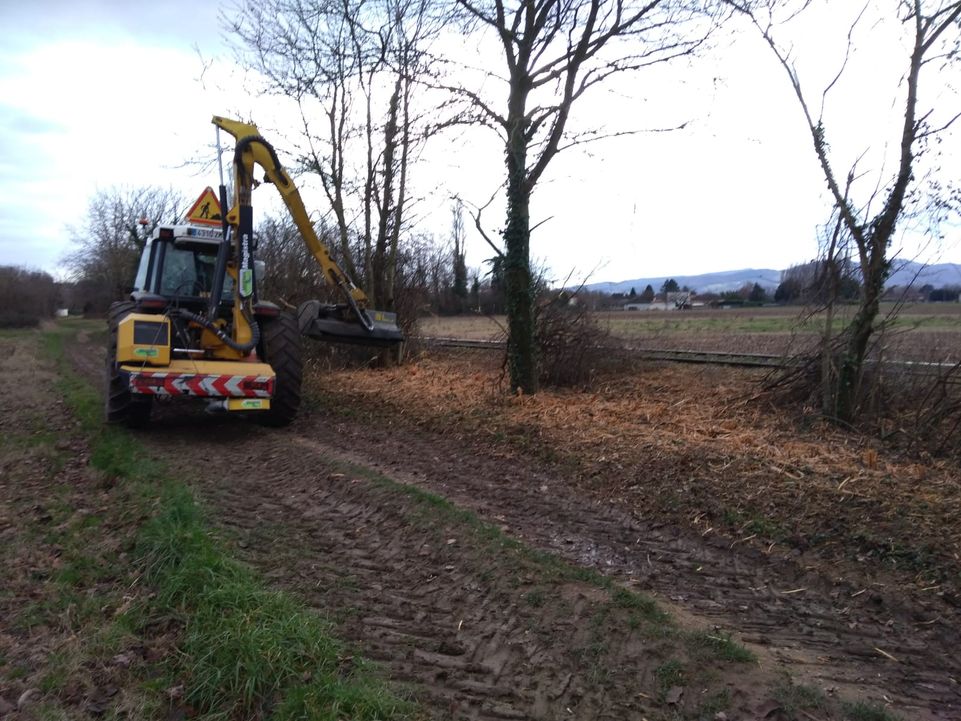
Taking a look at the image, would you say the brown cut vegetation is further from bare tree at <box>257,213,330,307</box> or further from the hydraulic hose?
bare tree at <box>257,213,330,307</box>

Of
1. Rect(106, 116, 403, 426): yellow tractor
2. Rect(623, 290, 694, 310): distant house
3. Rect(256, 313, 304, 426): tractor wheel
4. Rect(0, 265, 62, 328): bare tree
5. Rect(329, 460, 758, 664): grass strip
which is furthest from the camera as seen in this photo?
Rect(0, 265, 62, 328): bare tree

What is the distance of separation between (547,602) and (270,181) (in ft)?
24.3

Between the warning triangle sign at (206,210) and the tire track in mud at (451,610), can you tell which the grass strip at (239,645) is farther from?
the warning triangle sign at (206,210)

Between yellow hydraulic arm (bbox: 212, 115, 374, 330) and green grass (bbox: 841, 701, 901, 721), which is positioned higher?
yellow hydraulic arm (bbox: 212, 115, 374, 330)

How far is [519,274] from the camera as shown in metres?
10.9

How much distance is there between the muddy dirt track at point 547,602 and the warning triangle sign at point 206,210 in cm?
460

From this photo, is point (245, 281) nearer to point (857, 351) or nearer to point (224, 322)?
point (224, 322)

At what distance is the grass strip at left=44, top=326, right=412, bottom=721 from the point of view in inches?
141

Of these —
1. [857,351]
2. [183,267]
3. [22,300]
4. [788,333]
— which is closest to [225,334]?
[183,267]

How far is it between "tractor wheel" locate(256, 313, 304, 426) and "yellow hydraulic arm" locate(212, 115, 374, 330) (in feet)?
3.08

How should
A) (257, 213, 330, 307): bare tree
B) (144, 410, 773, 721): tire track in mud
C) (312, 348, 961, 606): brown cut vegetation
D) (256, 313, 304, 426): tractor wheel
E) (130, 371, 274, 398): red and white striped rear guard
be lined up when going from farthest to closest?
(257, 213, 330, 307): bare tree → (256, 313, 304, 426): tractor wheel → (130, 371, 274, 398): red and white striped rear guard → (312, 348, 961, 606): brown cut vegetation → (144, 410, 773, 721): tire track in mud

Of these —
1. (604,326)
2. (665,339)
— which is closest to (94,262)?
(665,339)

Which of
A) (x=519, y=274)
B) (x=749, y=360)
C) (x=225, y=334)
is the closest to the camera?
(x=225, y=334)


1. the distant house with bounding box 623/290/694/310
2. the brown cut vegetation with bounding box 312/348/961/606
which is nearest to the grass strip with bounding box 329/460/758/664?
the brown cut vegetation with bounding box 312/348/961/606
